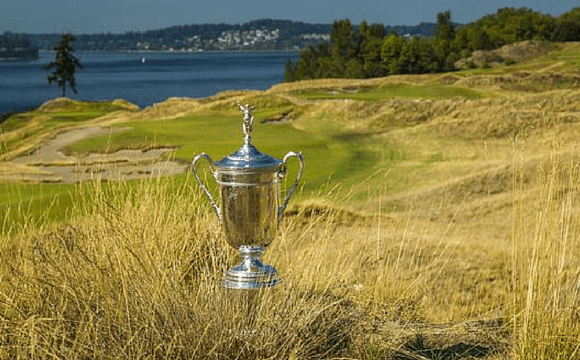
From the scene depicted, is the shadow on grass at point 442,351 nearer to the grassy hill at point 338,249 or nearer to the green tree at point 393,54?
the grassy hill at point 338,249

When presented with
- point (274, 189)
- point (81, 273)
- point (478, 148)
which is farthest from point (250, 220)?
point (478, 148)

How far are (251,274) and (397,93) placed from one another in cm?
1846

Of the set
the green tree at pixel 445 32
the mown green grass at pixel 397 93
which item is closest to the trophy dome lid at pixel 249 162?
the mown green grass at pixel 397 93

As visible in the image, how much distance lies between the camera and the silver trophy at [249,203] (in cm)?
469

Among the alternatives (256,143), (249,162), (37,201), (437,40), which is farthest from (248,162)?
(437,40)

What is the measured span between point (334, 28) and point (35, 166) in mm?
47795

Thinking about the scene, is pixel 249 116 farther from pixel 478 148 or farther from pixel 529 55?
pixel 529 55

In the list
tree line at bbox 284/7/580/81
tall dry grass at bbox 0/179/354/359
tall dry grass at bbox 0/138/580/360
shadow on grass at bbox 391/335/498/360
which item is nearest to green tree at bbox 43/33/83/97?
tree line at bbox 284/7/580/81

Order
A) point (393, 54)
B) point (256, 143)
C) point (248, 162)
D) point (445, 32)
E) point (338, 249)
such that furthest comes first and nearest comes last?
point (445, 32) → point (393, 54) → point (256, 143) → point (338, 249) → point (248, 162)

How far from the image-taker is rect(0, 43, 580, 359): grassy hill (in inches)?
179

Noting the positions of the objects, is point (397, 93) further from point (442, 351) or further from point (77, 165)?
point (442, 351)

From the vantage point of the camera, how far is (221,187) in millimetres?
4797

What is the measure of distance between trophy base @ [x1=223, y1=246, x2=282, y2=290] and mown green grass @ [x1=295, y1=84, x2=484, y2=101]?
53.3 ft

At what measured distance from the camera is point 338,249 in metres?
7.46
